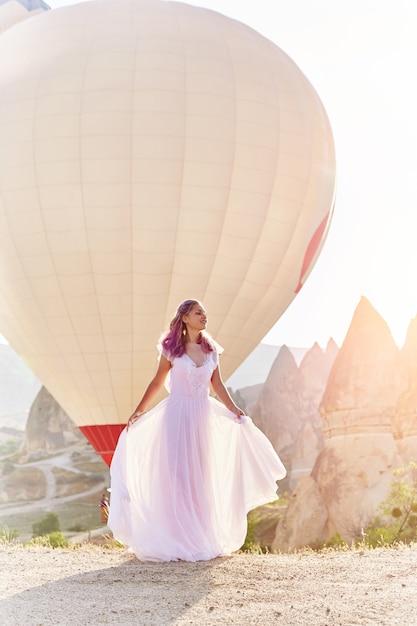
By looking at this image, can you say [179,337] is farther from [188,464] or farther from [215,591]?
[215,591]

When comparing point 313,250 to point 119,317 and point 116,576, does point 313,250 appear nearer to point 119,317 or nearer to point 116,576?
point 119,317

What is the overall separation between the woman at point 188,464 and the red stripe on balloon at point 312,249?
8053 millimetres

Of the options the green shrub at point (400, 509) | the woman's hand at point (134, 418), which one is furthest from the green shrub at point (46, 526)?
the woman's hand at point (134, 418)

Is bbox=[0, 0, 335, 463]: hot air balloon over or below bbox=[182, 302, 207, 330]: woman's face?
over

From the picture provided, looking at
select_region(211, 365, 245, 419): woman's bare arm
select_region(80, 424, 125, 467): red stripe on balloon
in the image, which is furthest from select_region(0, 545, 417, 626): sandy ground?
select_region(80, 424, 125, 467): red stripe on balloon

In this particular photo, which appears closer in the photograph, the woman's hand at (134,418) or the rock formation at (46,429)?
the woman's hand at (134,418)

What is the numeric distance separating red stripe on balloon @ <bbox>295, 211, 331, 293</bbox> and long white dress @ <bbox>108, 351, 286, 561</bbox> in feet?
26.4

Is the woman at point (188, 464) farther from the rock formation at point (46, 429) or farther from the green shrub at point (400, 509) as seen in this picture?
the rock formation at point (46, 429)

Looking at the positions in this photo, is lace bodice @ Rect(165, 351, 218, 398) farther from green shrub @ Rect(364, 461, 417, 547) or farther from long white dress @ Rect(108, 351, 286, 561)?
green shrub @ Rect(364, 461, 417, 547)

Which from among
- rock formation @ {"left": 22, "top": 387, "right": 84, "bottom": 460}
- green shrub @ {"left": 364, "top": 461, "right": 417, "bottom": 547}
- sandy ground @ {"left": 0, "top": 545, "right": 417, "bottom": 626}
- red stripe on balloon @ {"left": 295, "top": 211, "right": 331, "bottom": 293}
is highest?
red stripe on balloon @ {"left": 295, "top": 211, "right": 331, "bottom": 293}

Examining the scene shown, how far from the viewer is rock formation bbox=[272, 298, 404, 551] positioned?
101 ft

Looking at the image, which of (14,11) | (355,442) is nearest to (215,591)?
(14,11)

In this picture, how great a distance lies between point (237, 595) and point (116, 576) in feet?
2.98

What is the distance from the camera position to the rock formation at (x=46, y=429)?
4897 centimetres
